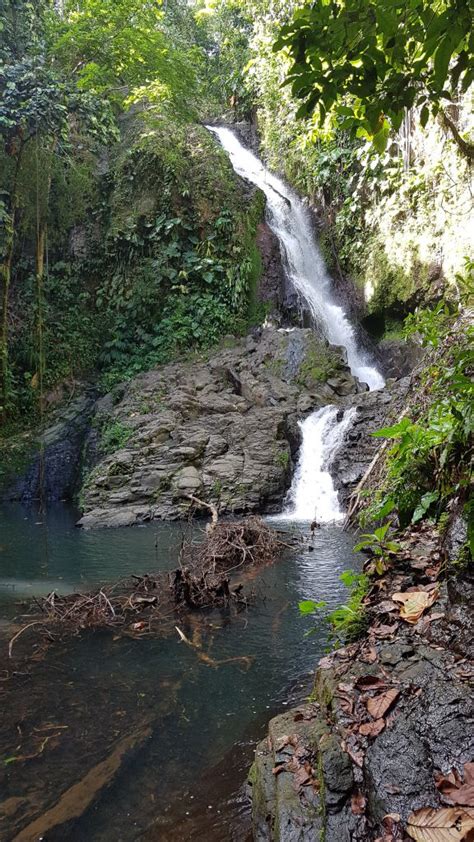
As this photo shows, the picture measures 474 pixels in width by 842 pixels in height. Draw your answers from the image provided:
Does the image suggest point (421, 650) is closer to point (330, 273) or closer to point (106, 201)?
point (330, 273)

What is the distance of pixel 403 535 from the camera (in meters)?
3.68

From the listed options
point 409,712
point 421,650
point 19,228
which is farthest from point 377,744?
point 19,228

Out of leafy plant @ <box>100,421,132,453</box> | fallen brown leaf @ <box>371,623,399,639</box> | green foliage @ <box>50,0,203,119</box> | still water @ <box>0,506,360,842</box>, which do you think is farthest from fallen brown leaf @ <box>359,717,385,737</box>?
green foliage @ <box>50,0,203,119</box>

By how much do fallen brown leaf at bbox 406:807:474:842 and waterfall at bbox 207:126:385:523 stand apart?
323 inches

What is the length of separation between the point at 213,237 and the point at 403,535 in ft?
52.5

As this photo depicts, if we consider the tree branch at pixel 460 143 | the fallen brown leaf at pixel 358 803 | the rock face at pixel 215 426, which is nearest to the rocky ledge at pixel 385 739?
the fallen brown leaf at pixel 358 803

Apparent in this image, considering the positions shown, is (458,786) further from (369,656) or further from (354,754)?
(369,656)

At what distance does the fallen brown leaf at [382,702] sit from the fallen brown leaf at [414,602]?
1.56 feet

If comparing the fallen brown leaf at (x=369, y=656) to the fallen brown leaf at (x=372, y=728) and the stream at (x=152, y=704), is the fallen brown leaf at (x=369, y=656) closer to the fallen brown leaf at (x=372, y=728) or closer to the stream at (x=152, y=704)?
the fallen brown leaf at (x=372, y=728)

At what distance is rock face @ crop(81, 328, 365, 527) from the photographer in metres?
11.2

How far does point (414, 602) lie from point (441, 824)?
47.9 inches

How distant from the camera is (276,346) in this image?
14.9 m

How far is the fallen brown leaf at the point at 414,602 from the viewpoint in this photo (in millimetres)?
2695

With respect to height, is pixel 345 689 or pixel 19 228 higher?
pixel 19 228
